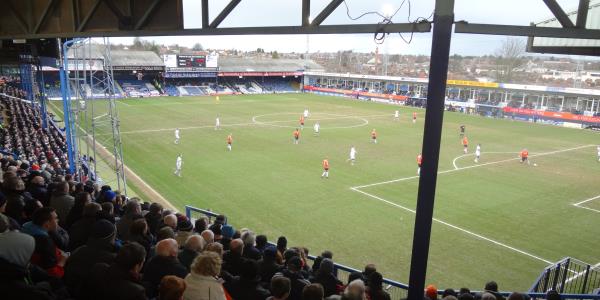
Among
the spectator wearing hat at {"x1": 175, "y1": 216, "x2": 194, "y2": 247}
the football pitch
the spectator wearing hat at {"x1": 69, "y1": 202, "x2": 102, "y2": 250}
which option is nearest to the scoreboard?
the football pitch

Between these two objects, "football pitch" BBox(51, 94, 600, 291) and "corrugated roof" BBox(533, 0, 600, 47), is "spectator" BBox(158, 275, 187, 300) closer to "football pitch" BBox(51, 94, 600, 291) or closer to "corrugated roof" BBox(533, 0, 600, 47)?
"corrugated roof" BBox(533, 0, 600, 47)

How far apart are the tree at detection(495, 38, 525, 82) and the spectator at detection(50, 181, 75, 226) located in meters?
70.9

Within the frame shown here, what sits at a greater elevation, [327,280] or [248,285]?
[248,285]

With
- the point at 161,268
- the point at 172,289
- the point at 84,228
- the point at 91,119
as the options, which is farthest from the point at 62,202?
the point at 91,119

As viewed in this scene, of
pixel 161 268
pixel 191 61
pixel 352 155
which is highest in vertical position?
pixel 191 61

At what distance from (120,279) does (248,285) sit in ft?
4.84

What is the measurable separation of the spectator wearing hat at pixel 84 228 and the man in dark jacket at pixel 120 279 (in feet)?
6.36

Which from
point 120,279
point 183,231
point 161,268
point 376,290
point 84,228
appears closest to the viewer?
point 120,279

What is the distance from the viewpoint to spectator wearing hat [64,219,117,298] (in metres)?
4.49

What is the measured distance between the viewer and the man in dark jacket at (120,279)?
3893mm

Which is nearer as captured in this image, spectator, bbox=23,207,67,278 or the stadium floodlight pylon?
spectator, bbox=23,207,67,278

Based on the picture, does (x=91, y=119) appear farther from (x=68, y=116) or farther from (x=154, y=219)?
(x=154, y=219)

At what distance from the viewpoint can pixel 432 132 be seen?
15.2 feet

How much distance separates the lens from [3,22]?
11.3 meters
